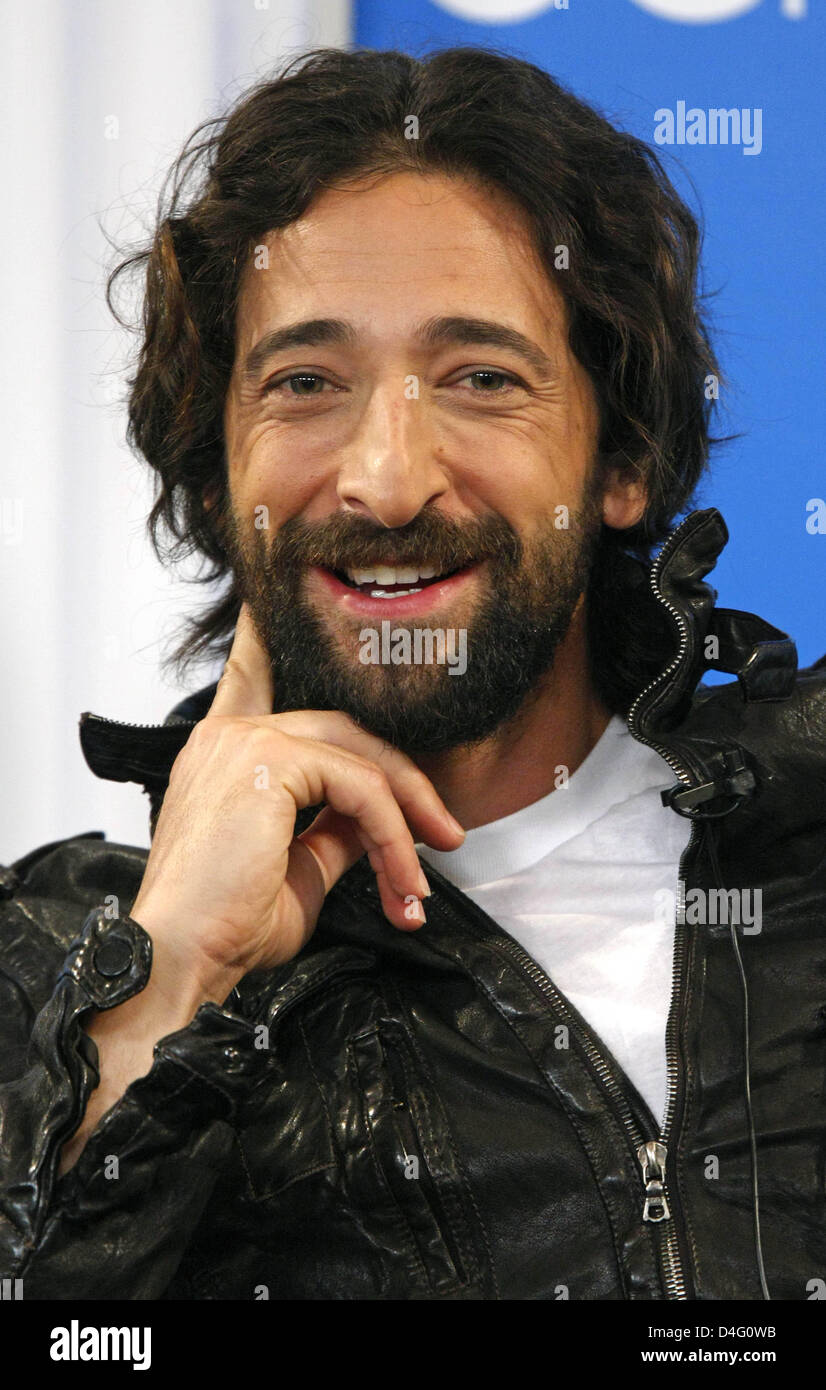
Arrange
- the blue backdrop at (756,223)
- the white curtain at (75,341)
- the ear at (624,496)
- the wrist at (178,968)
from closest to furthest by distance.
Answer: the wrist at (178,968), the ear at (624,496), the blue backdrop at (756,223), the white curtain at (75,341)

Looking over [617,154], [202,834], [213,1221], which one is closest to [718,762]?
[202,834]

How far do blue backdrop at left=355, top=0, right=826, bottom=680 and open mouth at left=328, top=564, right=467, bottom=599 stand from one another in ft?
2.02

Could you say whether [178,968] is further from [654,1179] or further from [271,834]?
[654,1179]

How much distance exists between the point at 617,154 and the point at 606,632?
545 mm

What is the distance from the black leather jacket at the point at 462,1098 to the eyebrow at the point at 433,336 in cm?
25

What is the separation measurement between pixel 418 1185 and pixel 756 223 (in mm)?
1324

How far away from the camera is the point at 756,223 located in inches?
80.4

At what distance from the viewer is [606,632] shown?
1.73 m

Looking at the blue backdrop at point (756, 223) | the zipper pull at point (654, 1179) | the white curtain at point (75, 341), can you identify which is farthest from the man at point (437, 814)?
the white curtain at point (75, 341)

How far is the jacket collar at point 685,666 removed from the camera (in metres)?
1.50

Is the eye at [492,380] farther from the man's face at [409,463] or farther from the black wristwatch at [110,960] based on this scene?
the black wristwatch at [110,960]

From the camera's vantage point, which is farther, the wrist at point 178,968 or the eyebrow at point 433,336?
the eyebrow at point 433,336

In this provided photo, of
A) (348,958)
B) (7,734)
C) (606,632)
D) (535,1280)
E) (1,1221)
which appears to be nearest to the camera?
(1,1221)
